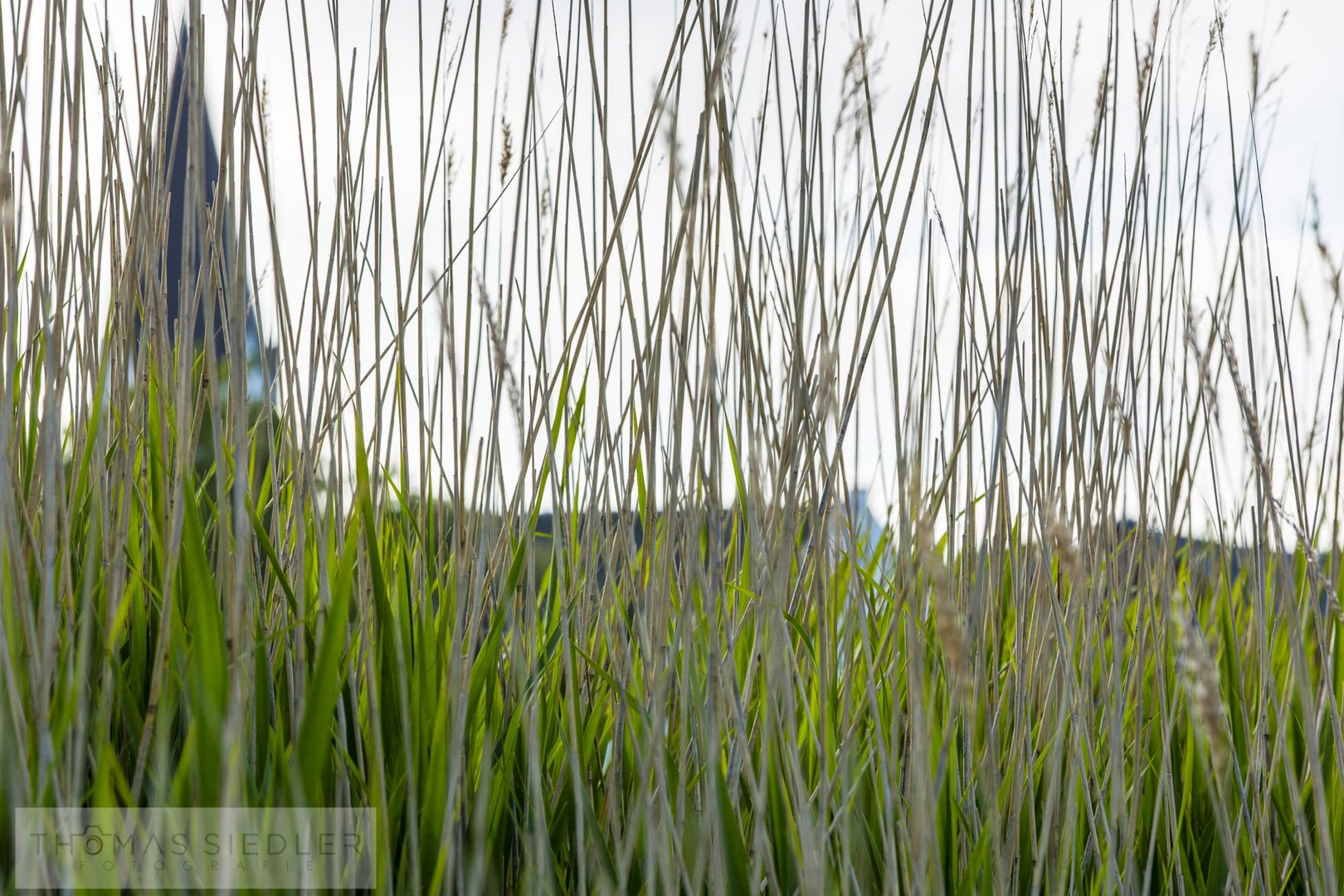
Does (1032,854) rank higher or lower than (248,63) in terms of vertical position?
lower

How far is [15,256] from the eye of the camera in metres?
0.69

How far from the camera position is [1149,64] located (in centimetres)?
85

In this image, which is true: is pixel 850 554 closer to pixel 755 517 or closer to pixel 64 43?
pixel 755 517

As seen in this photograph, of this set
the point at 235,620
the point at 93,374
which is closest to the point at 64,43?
the point at 93,374

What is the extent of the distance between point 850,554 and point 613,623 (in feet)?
1.08

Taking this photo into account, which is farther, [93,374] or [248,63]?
[93,374]

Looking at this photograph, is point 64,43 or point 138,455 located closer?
point 64,43

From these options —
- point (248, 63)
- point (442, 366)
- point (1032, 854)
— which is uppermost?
point (248, 63)

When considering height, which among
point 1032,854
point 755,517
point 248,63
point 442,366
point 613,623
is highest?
point 248,63

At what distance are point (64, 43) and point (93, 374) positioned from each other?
0.93 feet

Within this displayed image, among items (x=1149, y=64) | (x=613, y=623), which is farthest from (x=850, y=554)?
(x=1149, y=64)

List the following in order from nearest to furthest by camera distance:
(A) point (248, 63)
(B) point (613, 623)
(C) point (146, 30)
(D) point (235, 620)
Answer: (D) point (235, 620), (A) point (248, 63), (C) point (146, 30), (B) point (613, 623)

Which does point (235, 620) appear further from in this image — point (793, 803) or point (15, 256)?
point (793, 803)

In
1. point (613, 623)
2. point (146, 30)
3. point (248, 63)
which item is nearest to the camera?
point (248, 63)
